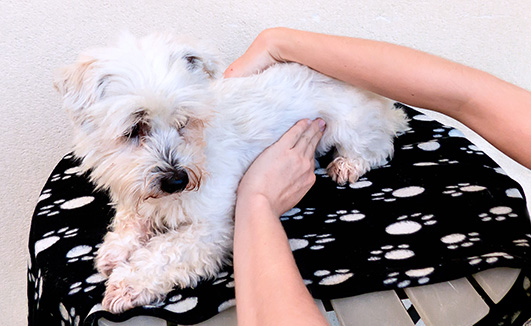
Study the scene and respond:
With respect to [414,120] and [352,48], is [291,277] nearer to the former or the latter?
[352,48]

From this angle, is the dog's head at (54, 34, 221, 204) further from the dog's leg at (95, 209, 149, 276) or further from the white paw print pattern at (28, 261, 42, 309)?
the white paw print pattern at (28, 261, 42, 309)

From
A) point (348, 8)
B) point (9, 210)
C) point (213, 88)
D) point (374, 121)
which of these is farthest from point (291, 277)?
point (9, 210)

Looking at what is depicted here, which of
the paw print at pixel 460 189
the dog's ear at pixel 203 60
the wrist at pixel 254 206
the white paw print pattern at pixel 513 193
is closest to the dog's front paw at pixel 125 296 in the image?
the wrist at pixel 254 206

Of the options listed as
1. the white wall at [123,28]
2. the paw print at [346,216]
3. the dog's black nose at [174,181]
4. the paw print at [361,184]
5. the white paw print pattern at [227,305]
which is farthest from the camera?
the white wall at [123,28]

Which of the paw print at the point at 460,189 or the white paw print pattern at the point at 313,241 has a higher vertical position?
the paw print at the point at 460,189

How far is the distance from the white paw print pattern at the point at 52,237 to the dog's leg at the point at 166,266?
0.15 meters

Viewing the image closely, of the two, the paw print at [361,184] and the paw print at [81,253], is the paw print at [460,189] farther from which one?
the paw print at [81,253]

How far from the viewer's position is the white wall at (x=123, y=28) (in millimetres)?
1369

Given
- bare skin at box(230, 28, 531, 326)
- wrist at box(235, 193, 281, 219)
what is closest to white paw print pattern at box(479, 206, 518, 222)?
bare skin at box(230, 28, 531, 326)

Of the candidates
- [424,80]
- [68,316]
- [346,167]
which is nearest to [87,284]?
[68,316]

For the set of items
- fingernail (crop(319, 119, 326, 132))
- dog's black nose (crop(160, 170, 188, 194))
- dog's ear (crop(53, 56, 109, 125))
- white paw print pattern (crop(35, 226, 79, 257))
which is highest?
dog's ear (crop(53, 56, 109, 125))

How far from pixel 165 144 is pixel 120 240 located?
0.26m

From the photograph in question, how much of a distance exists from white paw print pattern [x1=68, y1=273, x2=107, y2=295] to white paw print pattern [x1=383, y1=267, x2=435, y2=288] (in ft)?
1.84

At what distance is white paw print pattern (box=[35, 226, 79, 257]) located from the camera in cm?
90
